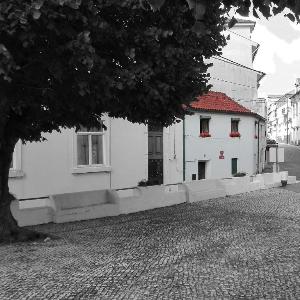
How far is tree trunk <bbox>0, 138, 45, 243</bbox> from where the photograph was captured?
1173 centimetres

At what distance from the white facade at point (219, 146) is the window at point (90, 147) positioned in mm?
8058

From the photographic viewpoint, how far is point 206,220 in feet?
49.7

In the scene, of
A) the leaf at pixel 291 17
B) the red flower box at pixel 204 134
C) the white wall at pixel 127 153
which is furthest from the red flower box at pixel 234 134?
the leaf at pixel 291 17

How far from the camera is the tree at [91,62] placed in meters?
8.19

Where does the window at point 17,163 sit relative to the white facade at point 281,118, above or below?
below

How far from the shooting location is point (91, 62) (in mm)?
8273

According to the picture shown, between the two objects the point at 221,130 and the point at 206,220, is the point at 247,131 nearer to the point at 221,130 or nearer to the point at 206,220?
the point at 221,130

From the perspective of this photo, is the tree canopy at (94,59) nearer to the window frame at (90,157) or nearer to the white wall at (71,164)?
the white wall at (71,164)

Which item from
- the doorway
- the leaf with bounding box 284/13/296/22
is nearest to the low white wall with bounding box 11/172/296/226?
the doorway

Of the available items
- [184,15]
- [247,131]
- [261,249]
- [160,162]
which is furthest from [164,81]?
[247,131]

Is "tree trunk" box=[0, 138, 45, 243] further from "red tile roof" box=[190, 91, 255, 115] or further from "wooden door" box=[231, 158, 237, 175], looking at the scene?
"wooden door" box=[231, 158, 237, 175]

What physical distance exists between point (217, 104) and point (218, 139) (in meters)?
2.70

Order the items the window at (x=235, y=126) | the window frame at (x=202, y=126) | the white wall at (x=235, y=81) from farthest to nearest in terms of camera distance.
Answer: the white wall at (x=235, y=81)
the window at (x=235, y=126)
the window frame at (x=202, y=126)

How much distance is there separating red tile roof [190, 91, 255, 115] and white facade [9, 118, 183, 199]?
8.01 meters
